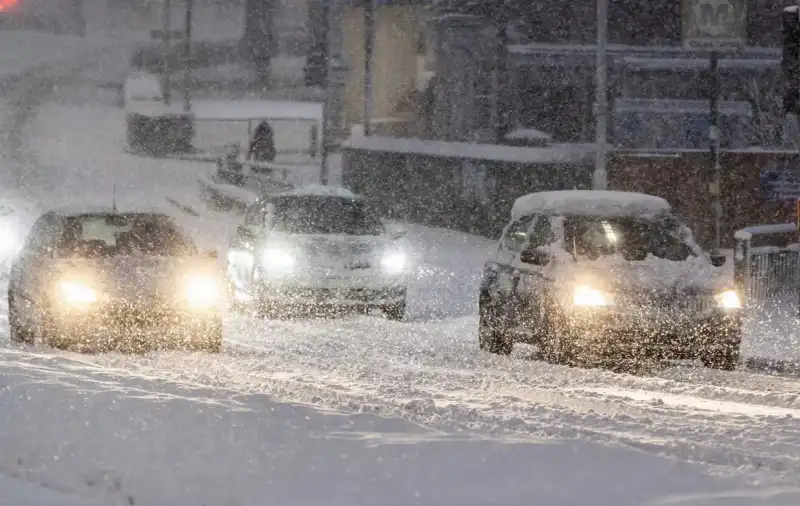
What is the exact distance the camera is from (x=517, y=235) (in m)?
15.5

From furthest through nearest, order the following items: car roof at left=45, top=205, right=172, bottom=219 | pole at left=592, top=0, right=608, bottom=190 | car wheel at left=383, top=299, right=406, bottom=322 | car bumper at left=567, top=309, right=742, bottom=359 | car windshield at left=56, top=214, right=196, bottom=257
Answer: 1. pole at left=592, top=0, right=608, bottom=190
2. car wheel at left=383, top=299, right=406, bottom=322
3. car roof at left=45, top=205, right=172, bottom=219
4. car windshield at left=56, top=214, right=196, bottom=257
5. car bumper at left=567, top=309, right=742, bottom=359

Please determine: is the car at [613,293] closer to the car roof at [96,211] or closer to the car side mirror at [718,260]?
the car side mirror at [718,260]

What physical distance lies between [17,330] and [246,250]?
14.0 feet

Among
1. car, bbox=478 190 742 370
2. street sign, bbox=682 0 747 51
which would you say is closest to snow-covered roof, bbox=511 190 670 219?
car, bbox=478 190 742 370

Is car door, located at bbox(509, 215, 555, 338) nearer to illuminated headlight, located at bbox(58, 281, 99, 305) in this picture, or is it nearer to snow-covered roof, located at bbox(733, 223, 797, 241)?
illuminated headlight, located at bbox(58, 281, 99, 305)

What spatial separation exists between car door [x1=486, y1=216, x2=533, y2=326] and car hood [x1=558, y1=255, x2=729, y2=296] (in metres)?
1.03

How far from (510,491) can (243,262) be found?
11.9 meters

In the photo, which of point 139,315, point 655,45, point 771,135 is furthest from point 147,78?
point 139,315

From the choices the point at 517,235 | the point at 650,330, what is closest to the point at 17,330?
the point at 517,235

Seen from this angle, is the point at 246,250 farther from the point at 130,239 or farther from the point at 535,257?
the point at 535,257

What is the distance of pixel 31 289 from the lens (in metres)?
14.7

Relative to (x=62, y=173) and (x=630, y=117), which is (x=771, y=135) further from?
(x=62, y=173)

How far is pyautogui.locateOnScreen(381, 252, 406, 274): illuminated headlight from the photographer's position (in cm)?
1811

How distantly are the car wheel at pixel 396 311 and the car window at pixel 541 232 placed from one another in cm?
334
